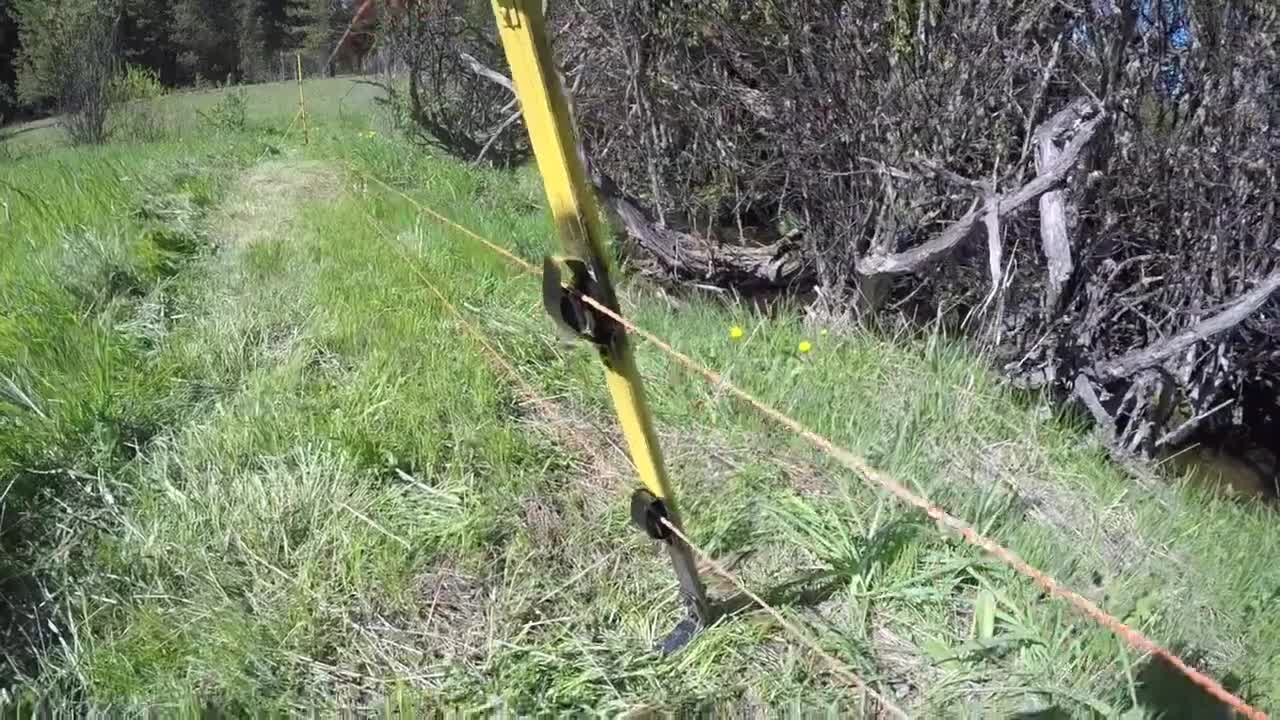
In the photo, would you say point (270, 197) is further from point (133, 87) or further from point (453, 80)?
point (133, 87)

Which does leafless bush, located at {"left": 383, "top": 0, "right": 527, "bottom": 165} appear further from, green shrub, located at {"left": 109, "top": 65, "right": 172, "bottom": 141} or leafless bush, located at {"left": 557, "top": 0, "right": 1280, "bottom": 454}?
leafless bush, located at {"left": 557, "top": 0, "right": 1280, "bottom": 454}

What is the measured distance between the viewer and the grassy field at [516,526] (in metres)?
2.19

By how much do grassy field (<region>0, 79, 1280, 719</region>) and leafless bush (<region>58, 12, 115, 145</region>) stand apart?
13709 millimetres

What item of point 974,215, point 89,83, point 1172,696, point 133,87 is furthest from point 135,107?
point 1172,696

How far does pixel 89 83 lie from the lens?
16016mm

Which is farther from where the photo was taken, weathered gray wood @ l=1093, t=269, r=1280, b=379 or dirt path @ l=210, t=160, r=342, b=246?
dirt path @ l=210, t=160, r=342, b=246

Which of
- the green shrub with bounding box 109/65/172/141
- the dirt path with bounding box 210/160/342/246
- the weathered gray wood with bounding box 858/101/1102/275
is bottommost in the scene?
the green shrub with bounding box 109/65/172/141

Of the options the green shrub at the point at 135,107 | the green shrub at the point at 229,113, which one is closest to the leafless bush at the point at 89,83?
the green shrub at the point at 135,107

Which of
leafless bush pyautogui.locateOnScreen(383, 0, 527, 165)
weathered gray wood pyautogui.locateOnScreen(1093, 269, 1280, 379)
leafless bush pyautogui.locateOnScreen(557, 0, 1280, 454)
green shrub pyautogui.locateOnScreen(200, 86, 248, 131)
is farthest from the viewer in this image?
green shrub pyautogui.locateOnScreen(200, 86, 248, 131)

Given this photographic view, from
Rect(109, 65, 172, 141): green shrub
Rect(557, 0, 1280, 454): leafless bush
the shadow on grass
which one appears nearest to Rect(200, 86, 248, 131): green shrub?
Rect(109, 65, 172, 141): green shrub

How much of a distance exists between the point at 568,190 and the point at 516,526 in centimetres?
115

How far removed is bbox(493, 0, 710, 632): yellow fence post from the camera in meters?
1.79

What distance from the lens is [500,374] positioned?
141 inches

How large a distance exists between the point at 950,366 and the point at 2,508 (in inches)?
130
